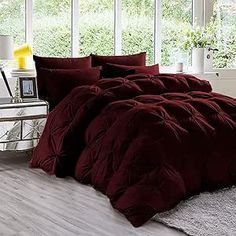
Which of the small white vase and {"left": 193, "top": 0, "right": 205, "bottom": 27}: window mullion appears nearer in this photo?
the small white vase

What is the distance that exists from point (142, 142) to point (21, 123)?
1.78m

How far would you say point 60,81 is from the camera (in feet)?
17.8

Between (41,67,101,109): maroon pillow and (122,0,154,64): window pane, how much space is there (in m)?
1.55

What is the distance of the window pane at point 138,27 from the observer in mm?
6961

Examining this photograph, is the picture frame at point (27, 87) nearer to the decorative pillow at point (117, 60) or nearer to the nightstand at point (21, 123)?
the nightstand at point (21, 123)

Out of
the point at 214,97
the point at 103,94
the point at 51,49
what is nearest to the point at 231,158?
the point at 214,97

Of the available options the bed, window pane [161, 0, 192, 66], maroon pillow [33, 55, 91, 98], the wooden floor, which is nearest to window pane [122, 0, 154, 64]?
window pane [161, 0, 192, 66]

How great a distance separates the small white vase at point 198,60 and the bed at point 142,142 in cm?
220

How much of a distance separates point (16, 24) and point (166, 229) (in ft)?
11.7

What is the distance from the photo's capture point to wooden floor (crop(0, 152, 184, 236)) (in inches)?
129

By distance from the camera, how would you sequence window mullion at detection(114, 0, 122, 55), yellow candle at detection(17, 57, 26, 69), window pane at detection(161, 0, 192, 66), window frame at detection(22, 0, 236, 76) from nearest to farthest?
1. yellow candle at detection(17, 57, 26, 69)
2. window frame at detection(22, 0, 236, 76)
3. window mullion at detection(114, 0, 122, 55)
4. window pane at detection(161, 0, 192, 66)

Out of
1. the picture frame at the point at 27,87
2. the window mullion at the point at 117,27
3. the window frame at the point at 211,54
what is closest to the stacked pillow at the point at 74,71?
the picture frame at the point at 27,87

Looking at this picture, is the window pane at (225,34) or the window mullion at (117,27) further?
the window pane at (225,34)

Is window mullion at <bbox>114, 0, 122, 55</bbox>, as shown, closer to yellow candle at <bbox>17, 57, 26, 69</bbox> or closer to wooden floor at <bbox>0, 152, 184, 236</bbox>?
yellow candle at <bbox>17, 57, 26, 69</bbox>
